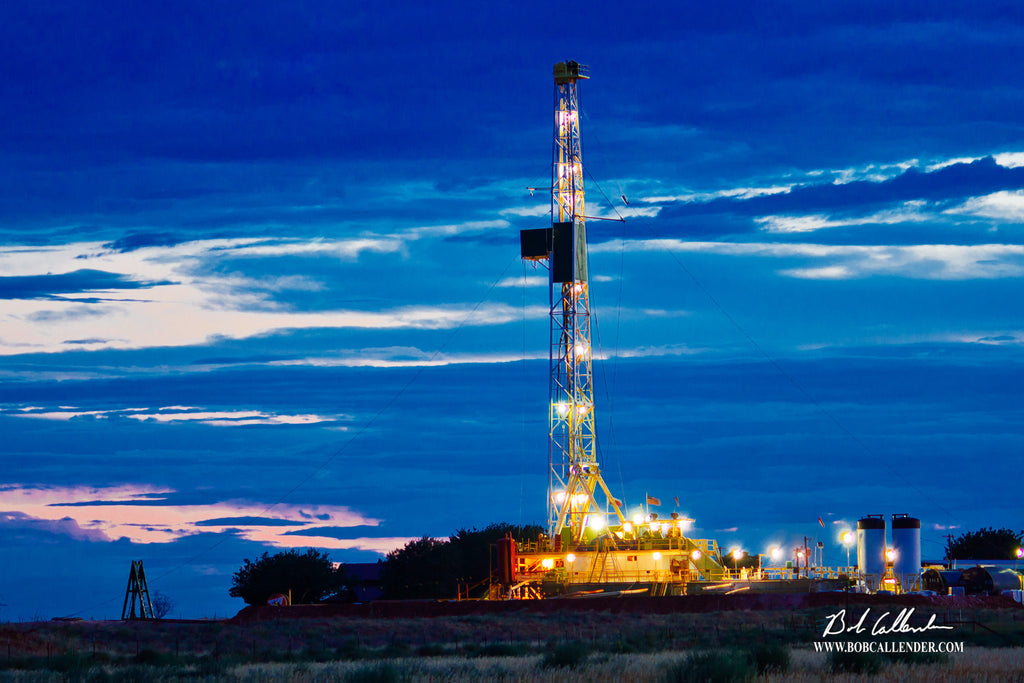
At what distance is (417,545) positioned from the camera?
88688 mm

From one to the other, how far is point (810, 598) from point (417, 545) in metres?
48.4

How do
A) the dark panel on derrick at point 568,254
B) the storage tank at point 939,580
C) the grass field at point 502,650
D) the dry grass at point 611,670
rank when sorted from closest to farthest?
the dry grass at point 611,670
the grass field at point 502,650
the storage tank at point 939,580
the dark panel on derrick at point 568,254

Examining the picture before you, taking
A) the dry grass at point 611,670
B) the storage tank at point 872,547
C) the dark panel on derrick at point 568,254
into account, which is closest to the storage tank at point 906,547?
the storage tank at point 872,547

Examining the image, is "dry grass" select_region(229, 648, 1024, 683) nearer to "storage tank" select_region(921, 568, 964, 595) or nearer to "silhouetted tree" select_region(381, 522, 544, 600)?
"storage tank" select_region(921, 568, 964, 595)

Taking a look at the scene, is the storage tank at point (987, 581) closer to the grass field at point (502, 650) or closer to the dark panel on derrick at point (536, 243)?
the grass field at point (502, 650)

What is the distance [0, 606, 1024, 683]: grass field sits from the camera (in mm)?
22453

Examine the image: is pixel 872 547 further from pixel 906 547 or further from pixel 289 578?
pixel 289 578

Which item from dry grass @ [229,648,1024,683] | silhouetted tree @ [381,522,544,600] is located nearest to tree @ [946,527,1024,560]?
silhouetted tree @ [381,522,544,600]

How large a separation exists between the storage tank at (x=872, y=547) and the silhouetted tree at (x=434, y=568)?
125 ft

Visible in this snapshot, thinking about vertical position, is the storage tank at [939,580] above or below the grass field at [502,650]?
below

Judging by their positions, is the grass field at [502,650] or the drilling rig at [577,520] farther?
the drilling rig at [577,520]

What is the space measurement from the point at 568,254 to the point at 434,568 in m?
36.1

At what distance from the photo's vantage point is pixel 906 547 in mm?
49594

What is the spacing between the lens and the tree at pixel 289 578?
85.2 metres
